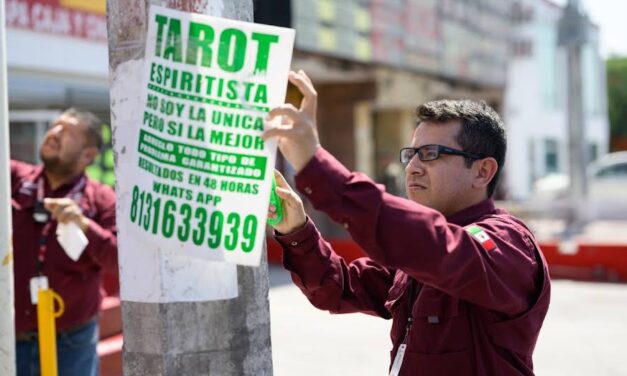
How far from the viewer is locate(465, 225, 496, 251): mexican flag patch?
194 centimetres

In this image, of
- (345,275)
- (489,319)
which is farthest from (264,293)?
(489,319)

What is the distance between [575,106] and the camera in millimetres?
17375

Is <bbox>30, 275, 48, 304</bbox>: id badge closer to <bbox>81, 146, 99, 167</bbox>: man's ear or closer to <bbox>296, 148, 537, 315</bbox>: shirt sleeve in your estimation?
<bbox>81, 146, 99, 167</bbox>: man's ear

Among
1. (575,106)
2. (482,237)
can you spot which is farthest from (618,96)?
(482,237)

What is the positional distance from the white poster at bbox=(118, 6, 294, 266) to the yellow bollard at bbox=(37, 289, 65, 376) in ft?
6.41

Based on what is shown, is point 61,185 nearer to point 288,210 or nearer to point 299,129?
point 288,210

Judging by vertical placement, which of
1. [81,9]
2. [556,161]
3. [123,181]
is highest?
[81,9]

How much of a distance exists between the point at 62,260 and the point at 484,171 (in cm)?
232

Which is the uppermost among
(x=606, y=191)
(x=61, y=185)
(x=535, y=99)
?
(x=535, y=99)

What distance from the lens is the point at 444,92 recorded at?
19953 mm

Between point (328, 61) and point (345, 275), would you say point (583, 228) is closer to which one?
point (328, 61)

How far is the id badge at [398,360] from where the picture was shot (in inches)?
83.0

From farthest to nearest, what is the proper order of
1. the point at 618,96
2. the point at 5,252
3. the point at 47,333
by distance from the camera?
the point at 618,96
the point at 47,333
the point at 5,252

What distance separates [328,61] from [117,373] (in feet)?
29.5
